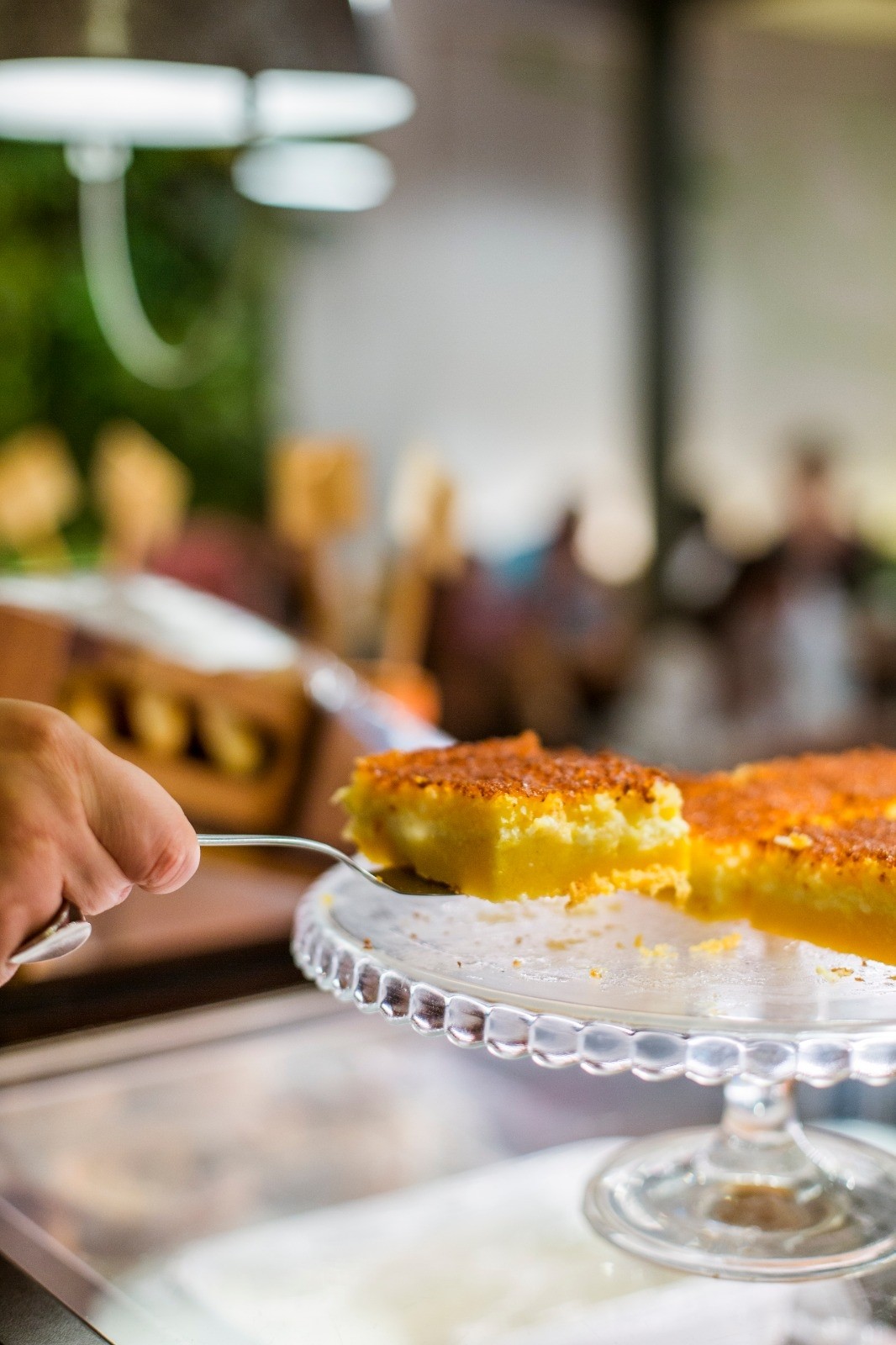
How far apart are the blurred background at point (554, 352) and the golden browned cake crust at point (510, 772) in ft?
6.58

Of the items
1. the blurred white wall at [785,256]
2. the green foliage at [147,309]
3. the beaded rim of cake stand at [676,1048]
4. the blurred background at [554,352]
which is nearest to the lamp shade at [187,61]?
the beaded rim of cake stand at [676,1048]

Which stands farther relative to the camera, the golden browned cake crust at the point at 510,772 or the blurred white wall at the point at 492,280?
the blurred white wall at the point at 492,280

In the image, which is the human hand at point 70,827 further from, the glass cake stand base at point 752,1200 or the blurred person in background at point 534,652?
the blurred person in background at point 534,652

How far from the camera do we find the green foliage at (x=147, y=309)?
4.61 metres

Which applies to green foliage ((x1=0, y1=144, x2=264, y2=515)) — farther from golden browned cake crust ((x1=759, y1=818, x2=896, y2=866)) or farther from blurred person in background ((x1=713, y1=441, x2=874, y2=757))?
golden browned cake crust ((x1=759, y1=818, x2=896, y2=866))

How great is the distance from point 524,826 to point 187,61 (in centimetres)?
71

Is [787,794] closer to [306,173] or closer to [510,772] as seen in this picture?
[510,772]

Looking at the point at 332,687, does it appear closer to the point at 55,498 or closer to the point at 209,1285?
the point at 209,1285

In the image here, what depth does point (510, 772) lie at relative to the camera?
77cm

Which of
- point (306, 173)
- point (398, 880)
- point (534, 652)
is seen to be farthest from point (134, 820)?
point (534, 652)

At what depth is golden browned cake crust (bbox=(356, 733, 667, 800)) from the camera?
2.42 feet

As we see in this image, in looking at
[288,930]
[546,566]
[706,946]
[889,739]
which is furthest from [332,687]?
[546,566]

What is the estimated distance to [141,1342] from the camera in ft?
1.98

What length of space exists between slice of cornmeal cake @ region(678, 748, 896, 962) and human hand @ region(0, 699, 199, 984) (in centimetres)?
30
